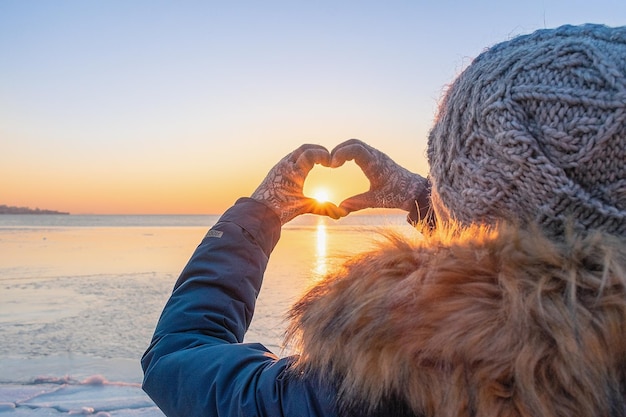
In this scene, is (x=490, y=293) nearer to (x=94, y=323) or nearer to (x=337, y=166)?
(x=337, y=166)

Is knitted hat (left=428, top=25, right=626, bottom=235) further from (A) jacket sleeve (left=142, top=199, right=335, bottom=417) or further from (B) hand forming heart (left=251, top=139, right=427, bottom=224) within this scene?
(B) hand forming heart (left=251, top=139, right=427, bottom=224)

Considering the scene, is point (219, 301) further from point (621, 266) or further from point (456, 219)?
point (621, 266)

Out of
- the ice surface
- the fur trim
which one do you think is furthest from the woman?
the ice surface

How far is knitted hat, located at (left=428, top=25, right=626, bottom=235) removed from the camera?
75 cm

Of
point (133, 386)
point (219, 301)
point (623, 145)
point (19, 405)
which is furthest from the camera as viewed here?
point (133, 386)

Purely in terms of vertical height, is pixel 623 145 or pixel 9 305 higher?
pixel 623 145

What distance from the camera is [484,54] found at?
96 centimetres

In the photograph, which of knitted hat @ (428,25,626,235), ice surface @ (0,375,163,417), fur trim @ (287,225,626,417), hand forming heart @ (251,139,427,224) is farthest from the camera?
ice surface @ (0,375,163,417)

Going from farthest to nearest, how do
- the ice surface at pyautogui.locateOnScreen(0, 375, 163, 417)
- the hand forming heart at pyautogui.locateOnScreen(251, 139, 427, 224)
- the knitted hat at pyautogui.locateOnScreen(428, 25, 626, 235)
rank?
the ice surface at pyautogui.locateOnScreen(0, 375, 163, 417), the hand forming heart at pyautogui.locateOnScreen(251, 139, 427, 224), the knitted hat at pyautogui.locateOnScreen(428, 25, 626, 235)

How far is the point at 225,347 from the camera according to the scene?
35.9 inches

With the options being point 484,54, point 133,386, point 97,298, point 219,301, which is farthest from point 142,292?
point 484,54

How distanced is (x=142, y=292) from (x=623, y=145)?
21.7ft

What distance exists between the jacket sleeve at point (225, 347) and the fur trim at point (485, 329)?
9 centimetres

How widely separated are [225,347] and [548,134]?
65 centimetres
